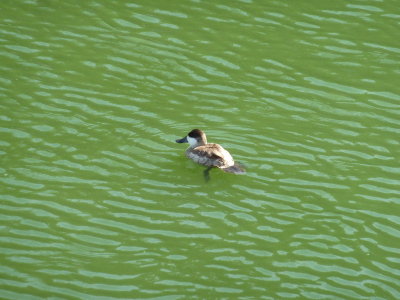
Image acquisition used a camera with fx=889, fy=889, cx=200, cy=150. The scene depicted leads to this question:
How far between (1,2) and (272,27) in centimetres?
576

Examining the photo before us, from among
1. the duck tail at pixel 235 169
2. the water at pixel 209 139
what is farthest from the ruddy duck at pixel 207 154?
the water at pixel 209 139

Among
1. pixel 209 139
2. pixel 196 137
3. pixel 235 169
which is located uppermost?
pixel 196 137

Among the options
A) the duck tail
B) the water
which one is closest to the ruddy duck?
the duck tail

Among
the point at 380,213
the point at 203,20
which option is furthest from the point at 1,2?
the point at 380,213

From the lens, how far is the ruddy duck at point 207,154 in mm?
13773

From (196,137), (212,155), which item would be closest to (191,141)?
(196,137)

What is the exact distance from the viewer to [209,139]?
1514 cm

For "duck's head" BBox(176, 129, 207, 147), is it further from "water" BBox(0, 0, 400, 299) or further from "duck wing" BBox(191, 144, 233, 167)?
"water" BBox(0, 0, 400, 299)

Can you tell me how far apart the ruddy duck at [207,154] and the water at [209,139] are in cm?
19

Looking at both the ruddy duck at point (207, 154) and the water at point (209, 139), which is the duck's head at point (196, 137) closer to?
the ruddy duck at point (207, 154)

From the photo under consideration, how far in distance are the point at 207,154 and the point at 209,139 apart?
1123mm

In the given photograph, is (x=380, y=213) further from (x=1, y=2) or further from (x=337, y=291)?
(x=1, y=2)

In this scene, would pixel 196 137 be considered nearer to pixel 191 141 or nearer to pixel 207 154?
pixel 191 141

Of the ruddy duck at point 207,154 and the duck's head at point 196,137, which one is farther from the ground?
the duck's head at point 196,137
